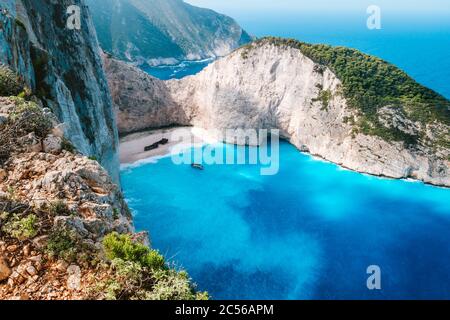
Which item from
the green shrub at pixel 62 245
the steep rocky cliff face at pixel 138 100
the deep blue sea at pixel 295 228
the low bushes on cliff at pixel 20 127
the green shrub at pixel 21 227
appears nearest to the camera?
the green shrub at pixel 62 245

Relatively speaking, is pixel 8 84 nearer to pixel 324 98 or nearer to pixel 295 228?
pixel 295 228

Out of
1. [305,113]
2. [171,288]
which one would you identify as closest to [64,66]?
[171,288]

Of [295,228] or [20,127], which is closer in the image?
[20,127]

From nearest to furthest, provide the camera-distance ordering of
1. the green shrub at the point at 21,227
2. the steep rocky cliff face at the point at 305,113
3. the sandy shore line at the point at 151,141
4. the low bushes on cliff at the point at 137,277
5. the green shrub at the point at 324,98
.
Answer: the low bushes on cliff at the point at 137,277 < the green shrub at the point at 21,227 < the steep rocky cliff face at the point at 305,113 < the sandy shore line at the point at 151,141 < the green shrub at the point at 324,98

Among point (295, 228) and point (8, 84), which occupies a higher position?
point (8, 84)

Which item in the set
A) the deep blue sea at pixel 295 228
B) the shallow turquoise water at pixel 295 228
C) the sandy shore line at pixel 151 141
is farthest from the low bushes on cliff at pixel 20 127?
the sandy shore line at pixel 151 141

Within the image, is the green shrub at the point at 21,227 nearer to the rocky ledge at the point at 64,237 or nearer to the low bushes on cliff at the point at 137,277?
the rocky ledge at the point at 64,237
